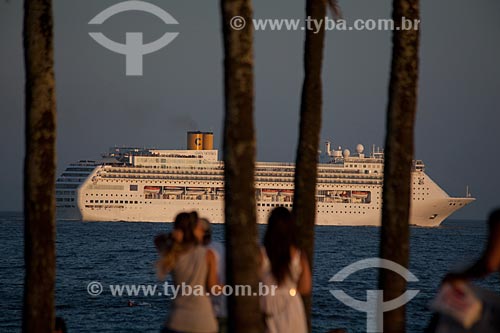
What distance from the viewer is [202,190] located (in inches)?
3376

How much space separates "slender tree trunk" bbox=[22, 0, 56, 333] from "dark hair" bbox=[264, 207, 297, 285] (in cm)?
227

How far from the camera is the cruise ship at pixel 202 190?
84.9 metres

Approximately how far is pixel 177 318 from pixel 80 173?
283ft

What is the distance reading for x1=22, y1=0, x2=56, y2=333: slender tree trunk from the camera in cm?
777

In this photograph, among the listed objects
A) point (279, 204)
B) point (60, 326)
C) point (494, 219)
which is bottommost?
point (279, 204)

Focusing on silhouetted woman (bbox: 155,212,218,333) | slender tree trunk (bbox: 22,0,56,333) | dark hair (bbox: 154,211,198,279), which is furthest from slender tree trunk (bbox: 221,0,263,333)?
slender tree trunk (bbox: 22,0,56,333)

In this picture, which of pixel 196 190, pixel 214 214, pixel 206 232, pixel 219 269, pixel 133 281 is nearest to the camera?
pixel 219 269

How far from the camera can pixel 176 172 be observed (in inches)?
3435

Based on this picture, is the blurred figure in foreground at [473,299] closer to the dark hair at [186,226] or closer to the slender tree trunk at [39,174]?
the dark hair at [186,226]

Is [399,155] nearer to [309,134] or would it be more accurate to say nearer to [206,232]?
[206,232]

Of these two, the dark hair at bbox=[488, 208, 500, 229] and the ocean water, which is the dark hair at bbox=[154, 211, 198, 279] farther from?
the dark hair at bbox=[488, 208, 500, 229]
